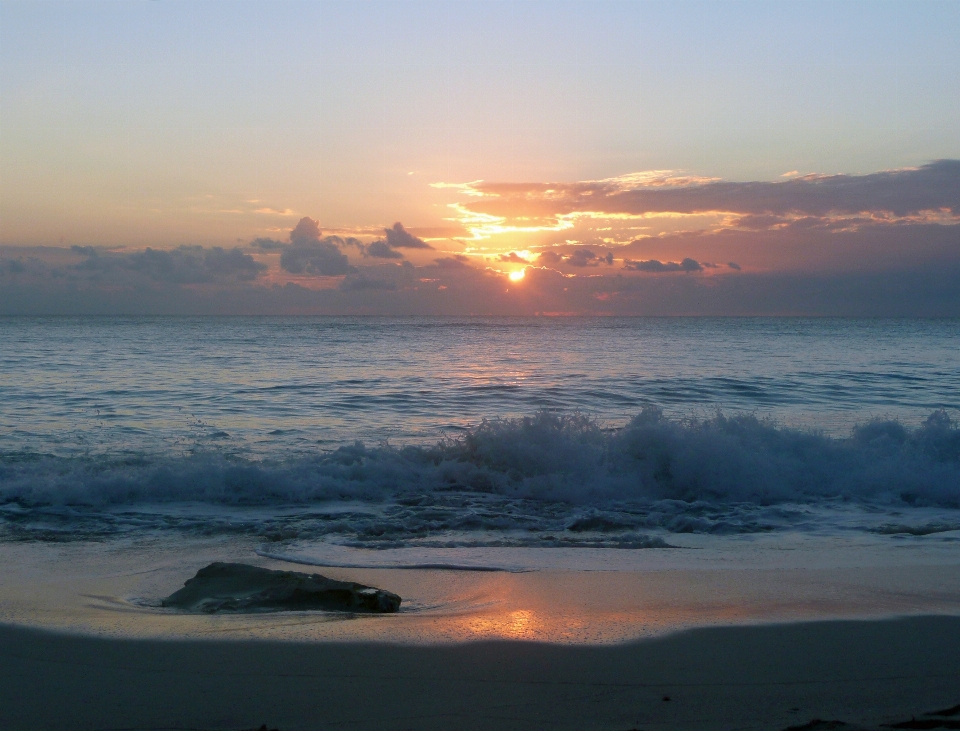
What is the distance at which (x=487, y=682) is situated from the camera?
160 inches

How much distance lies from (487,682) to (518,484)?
6860 millimetres

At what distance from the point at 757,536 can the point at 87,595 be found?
21.5 ft

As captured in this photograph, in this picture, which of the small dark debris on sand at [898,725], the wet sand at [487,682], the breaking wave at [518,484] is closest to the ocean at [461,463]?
the breaking wave at [518,484]

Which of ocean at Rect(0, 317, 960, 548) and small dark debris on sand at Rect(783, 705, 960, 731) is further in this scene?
ocean at Rect(0, 317, 960, 548)

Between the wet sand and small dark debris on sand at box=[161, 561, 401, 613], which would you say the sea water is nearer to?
small dark debris on sand at box=[161, 561, 401, 613]

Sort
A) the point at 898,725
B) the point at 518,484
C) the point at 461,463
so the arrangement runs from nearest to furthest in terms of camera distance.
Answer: the point at 898,725
the point at 518,484
the point at 461,463

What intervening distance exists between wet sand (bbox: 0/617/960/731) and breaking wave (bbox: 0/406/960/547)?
3.17m

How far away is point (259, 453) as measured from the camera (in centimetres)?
1255

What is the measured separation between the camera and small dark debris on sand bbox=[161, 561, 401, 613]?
5.19m

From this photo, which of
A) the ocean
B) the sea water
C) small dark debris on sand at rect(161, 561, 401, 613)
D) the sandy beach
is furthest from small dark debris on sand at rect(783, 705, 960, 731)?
the ocean

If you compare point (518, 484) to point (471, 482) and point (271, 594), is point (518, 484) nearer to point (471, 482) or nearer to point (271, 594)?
point (471, 482)

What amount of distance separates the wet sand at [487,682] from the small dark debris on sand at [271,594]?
0.62 m

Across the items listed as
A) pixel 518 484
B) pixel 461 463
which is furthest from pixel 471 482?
pixel 518 484

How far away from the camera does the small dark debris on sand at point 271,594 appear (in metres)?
5.19
